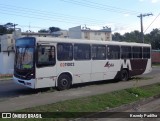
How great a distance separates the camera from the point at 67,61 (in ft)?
54.6

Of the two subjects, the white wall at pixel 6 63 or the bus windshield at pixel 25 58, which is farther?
the white wall at pixel 6 63

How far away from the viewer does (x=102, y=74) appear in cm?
1919

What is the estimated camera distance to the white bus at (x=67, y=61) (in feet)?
50.0

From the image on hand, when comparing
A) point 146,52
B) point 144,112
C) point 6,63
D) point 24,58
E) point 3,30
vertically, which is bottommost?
point 144,112

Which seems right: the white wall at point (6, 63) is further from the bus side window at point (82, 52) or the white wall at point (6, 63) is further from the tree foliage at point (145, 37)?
the tree foliage at point (145, 37)

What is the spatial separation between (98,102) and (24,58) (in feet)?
16.1

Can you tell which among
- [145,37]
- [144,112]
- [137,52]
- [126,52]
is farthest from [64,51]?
[145,37]

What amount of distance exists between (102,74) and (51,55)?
4.49 metres

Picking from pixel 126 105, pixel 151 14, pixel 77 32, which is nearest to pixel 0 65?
pixel 126 105

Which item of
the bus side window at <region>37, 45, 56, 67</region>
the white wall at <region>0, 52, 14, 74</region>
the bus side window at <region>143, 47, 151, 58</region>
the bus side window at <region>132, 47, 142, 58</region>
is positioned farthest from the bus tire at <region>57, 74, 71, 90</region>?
the white wall at <region>0, 52, 14, 74</region>

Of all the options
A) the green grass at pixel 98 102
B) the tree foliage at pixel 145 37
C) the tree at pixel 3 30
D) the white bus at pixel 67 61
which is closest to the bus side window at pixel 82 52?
the white bus at pixel 67 61

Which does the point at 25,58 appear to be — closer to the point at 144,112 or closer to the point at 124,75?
the point at 144,112

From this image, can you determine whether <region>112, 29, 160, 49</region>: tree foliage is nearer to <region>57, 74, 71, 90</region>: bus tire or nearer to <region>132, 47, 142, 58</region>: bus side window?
<region>132, 47, 142, 58</region>: bus side window

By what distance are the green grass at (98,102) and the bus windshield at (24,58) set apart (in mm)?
3724
